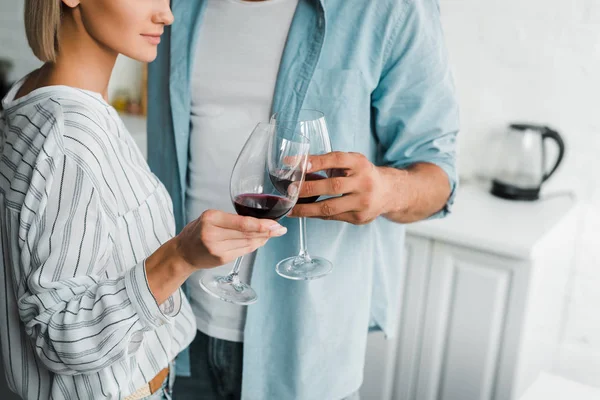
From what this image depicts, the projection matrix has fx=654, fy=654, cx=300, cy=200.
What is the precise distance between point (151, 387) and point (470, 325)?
3.75 feet

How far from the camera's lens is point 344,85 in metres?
1.18

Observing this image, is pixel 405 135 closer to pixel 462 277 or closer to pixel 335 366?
pixel 335 366

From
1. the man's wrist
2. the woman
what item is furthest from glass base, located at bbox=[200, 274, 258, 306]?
the man's wrist

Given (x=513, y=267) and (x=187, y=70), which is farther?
(x=513, y=267)

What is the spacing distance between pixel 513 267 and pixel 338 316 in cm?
77

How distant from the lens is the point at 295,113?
118 cm

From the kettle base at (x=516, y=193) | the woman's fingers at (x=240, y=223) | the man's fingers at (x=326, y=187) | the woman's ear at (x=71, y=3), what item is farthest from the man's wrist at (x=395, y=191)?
the kettle base at (x=516, y=193)

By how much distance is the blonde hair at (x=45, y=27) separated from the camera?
1.00m

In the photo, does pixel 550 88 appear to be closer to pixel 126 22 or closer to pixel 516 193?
pixel 516 193

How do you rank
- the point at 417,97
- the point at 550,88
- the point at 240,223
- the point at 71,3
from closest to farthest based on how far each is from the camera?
1. the point at 240,223
2. the point at 71,3
3. the point at 417,97
4. the point at 550,88

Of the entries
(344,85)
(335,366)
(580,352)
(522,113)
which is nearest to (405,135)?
(344,85)

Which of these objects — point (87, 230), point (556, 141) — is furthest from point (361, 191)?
point (556, 141)

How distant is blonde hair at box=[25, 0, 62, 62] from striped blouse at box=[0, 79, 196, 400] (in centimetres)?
7

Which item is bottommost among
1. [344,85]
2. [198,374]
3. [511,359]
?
[511,359]
